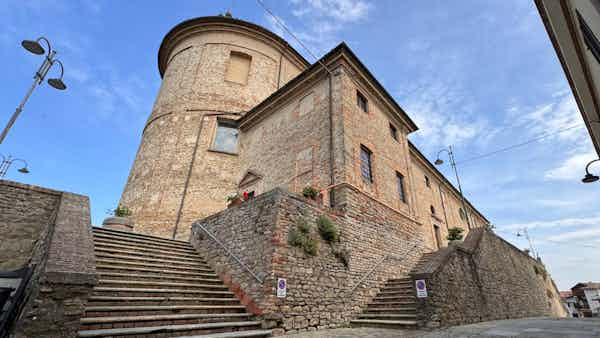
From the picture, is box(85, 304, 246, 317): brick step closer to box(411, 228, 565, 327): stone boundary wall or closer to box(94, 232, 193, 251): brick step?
box(94, 232, 193, 251): brick step

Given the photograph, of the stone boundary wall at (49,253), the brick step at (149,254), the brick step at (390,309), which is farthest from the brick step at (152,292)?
the brick step at (390,309)

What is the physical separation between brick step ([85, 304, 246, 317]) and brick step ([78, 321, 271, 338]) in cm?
48

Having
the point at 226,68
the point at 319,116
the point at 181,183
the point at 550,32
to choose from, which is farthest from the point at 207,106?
the point at 550,32

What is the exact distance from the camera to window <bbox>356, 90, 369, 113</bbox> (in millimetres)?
11424

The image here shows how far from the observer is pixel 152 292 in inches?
204

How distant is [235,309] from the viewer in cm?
568

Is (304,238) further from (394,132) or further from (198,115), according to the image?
(198,115)

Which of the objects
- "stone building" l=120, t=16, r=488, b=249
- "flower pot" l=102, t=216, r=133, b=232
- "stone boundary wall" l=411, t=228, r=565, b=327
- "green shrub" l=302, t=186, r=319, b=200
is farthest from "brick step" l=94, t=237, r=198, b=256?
"stone boundary wall" l=411, t=228, r=565, b=327

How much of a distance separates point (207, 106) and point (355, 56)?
355 inches

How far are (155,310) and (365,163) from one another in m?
7.98

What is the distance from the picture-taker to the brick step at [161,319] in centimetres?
393

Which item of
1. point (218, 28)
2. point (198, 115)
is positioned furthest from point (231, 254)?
point (218, 28)

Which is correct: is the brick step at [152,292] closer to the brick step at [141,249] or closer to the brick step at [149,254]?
the brick step at [149,254]

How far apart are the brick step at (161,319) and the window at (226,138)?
1066 centimetres
